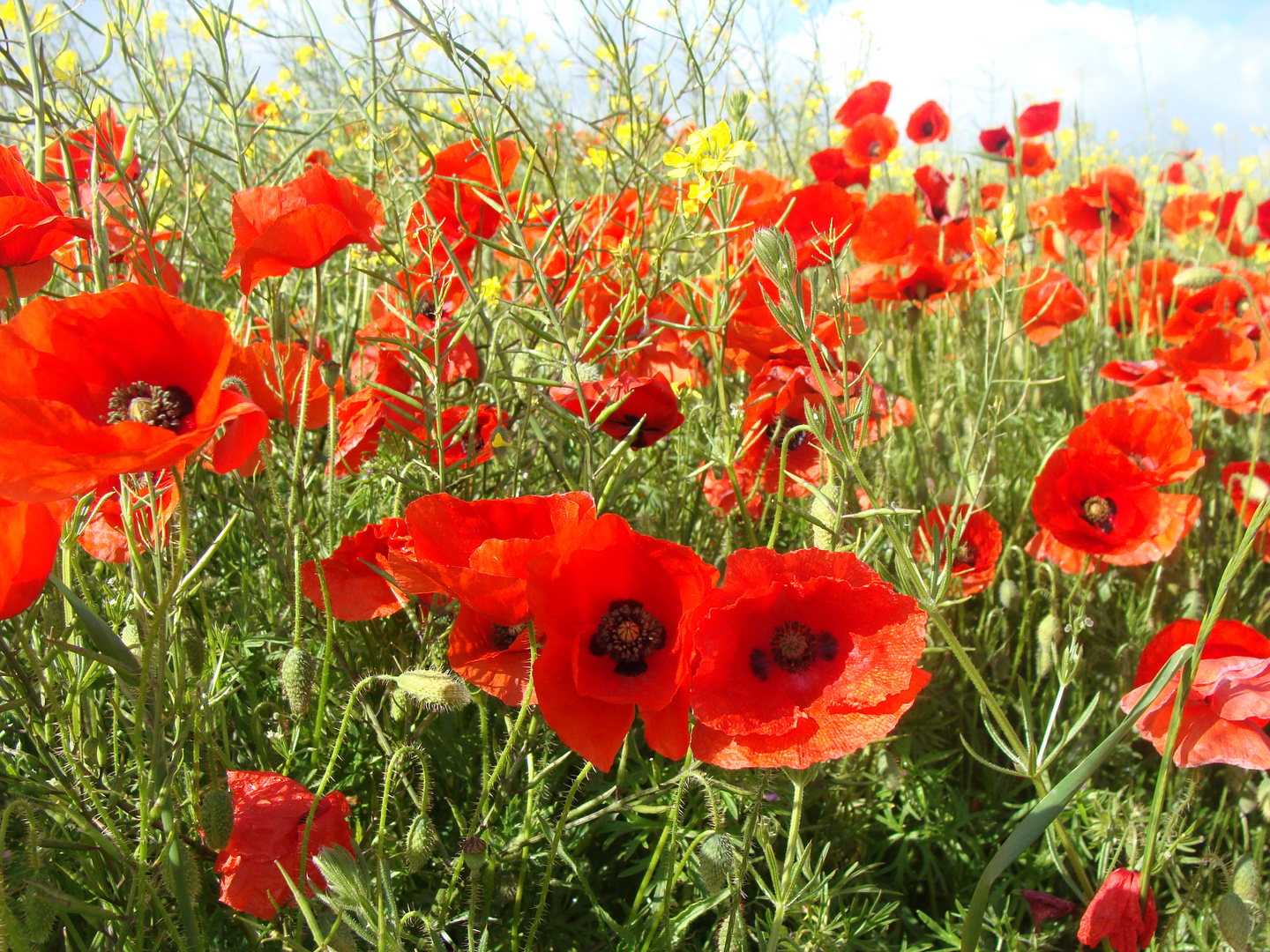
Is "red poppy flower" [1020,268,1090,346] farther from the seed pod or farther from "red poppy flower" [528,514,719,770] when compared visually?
the seed pod

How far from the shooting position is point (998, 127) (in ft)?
15.2

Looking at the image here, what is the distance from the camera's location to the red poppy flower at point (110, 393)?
0.81 metres

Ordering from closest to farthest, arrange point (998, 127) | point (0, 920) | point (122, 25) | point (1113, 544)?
1. point (0, 920)
2. point (122, 25)
3. point (1113, 544)
4. point (998, 127)

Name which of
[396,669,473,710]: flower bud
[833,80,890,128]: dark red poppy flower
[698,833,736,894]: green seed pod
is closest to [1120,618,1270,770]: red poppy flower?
[698,833,736,894]: green seed pod

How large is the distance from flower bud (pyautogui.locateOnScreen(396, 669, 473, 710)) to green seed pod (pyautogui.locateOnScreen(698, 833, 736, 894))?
374 millimetres

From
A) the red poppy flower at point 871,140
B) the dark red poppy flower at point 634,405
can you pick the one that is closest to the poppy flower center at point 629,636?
the dark red poppy flower at point 634,405

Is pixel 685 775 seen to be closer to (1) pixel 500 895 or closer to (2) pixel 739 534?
(1) pixel 500 895

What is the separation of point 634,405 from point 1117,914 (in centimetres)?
106

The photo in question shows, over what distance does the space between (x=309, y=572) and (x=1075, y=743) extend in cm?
168

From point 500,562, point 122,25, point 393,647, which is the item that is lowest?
point 393,647

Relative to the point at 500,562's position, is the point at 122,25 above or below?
above

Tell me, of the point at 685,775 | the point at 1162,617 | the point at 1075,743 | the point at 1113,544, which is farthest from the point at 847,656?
the point at 1162,617

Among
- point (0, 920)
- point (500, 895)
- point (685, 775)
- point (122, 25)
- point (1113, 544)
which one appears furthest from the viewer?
point (1113, 544)

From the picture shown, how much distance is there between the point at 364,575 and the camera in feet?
4.42
